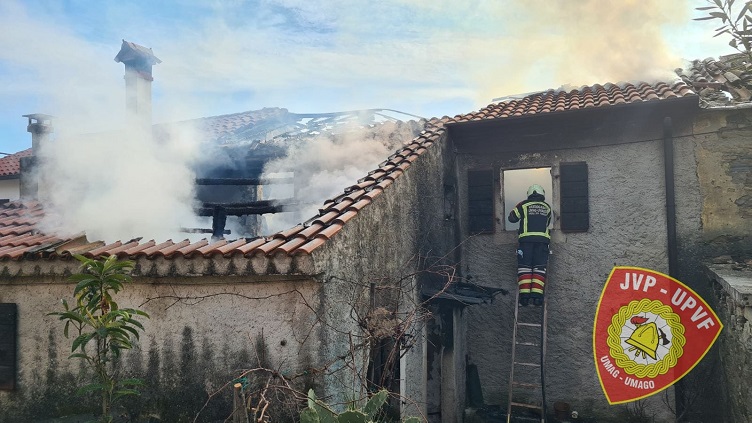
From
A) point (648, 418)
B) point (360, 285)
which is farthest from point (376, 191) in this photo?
point (648, 418)

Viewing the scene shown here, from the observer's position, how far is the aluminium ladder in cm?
914

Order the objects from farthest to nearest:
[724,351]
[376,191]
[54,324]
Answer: [724,351] < [376,191] < [54,324]

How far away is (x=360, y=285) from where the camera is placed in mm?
5992

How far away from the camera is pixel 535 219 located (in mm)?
9195

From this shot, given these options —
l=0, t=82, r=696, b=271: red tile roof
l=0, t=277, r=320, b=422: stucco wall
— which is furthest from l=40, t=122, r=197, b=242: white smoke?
l=0, t=277, r=320, b=422: stucco wall

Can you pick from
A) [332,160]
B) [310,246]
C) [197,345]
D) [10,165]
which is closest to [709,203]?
[332,160]

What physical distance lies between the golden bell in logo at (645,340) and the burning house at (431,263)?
62 cm

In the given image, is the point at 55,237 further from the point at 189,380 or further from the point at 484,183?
the point at 484,183

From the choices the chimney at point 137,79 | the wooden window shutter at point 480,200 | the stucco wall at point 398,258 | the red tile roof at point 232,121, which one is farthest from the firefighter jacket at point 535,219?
the red tile roof at point 232,121

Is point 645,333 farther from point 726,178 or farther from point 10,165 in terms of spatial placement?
A: point 10,165

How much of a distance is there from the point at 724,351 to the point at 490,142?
484 cm

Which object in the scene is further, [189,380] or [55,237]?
[55,237]

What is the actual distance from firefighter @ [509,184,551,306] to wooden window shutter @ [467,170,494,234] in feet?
2.33

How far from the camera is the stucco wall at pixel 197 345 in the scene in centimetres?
520
